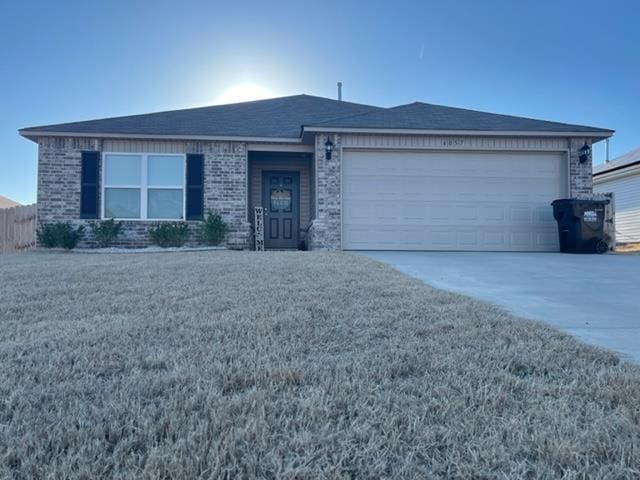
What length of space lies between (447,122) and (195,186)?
22.2 ft

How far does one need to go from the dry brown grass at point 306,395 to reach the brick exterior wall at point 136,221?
24.5 ft

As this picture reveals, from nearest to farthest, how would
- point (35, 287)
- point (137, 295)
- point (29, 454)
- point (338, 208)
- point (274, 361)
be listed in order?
1. point (29, 454)
2. point (274, 361)
3. point (137, 295)
4. point (35, 287)
5. point (338, 208)

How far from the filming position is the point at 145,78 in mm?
12734

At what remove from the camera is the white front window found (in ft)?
35.7

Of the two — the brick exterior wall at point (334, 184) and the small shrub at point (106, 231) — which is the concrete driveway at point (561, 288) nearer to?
the brick exterior wall at point (334, 184)

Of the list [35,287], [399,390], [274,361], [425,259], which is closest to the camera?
[399,390]

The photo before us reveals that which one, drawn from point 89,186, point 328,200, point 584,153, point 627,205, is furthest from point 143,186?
point 627,205

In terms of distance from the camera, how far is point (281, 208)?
12727 millimetres

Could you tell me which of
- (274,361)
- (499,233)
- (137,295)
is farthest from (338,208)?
(274,361)

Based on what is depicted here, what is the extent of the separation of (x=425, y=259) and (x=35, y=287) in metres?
6.18

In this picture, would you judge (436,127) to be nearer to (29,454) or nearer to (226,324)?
(226,324)

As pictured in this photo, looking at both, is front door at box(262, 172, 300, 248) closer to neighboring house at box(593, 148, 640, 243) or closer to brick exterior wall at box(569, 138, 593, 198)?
brick exterior wall at box(569, 138, 593, 198)

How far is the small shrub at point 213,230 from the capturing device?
35.0ft

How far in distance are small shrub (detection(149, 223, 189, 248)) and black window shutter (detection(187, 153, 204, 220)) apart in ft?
1.58
